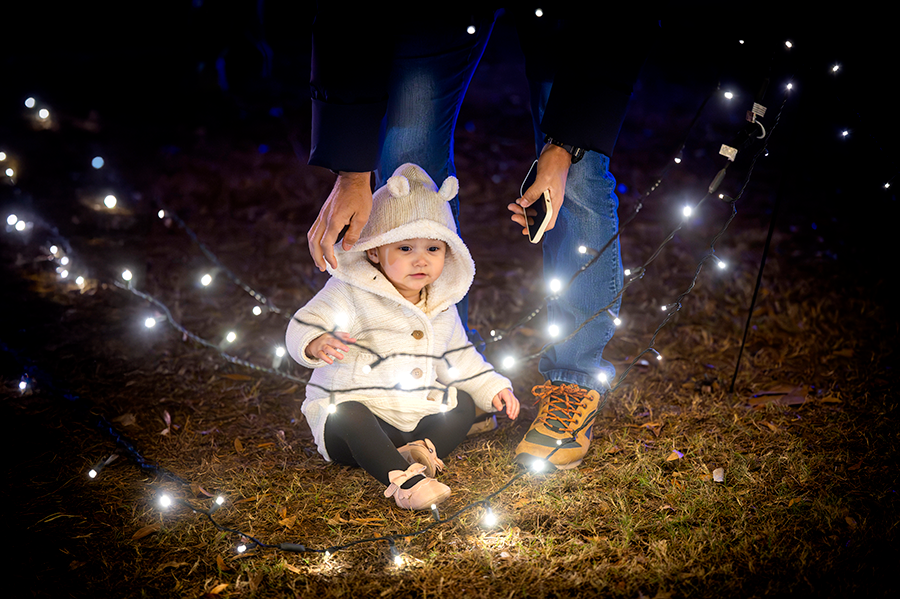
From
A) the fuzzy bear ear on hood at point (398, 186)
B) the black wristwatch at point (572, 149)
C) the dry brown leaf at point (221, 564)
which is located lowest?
the dry brown leaf at point (221, 564)

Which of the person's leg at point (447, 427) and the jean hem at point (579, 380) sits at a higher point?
the jean hem at point (579, 380)

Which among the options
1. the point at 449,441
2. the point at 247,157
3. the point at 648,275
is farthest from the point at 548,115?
the point at 247,157

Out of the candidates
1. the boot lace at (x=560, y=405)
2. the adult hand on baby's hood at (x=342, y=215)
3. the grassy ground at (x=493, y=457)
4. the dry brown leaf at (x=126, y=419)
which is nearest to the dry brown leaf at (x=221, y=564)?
the grassy ground at (x=493, y=457)

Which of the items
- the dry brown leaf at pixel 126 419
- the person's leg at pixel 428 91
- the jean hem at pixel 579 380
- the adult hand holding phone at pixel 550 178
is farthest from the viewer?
the dry brown leaf at pixel 126 419

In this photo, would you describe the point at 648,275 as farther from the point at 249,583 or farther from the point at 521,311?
the point at 249,583

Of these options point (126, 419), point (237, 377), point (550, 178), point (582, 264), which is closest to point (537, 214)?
point (550, 178)

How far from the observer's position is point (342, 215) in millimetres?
1967

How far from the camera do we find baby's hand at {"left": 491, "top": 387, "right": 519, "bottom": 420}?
2258 mm

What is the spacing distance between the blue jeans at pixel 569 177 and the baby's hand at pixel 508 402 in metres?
0.26

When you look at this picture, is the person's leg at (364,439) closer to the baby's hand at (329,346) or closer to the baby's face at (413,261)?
the baby's hand at (329,346)

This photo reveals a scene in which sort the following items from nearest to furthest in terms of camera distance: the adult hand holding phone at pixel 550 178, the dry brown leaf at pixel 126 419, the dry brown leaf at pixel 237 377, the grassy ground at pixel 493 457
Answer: the grassy ground at pixel 493 457, the adult hand holding phone at pixel 550 178, the dry brown leaf at pixel 126 419, the dry brown leaf at pixel 237 377

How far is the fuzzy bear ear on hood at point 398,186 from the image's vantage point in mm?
2049

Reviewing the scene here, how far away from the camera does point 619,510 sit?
2.02 m

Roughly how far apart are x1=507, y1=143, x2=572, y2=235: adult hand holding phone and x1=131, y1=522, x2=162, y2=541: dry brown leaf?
146 centimetres
